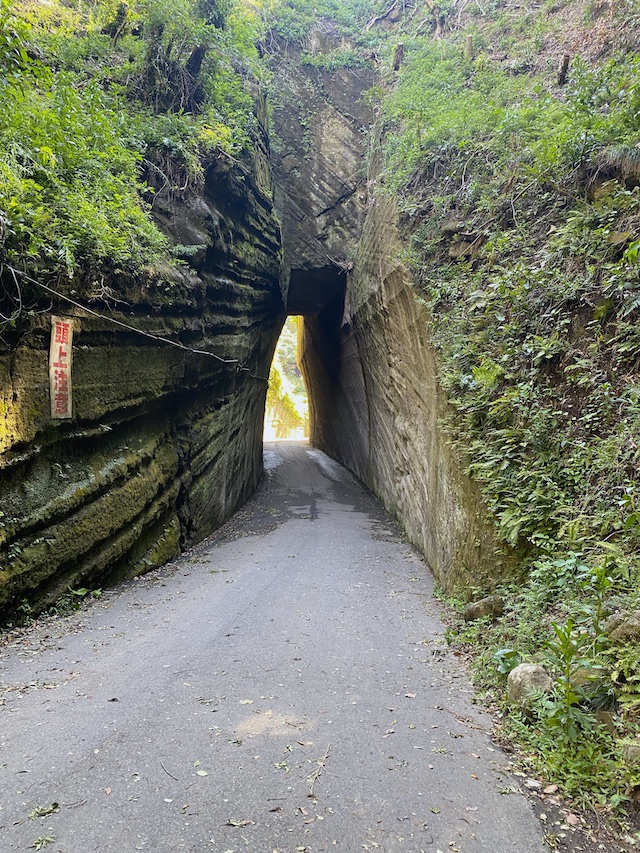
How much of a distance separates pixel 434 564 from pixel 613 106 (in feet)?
22.0

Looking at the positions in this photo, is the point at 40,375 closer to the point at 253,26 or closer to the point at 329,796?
the point at 329,796

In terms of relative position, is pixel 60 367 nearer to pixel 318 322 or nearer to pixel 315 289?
pixel 315 289

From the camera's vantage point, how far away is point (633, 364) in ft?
14.7

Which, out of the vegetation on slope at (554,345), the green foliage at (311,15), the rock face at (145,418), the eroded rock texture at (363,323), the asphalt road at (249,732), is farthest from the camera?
the green foliage at (311,15)

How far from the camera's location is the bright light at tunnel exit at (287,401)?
129 feet

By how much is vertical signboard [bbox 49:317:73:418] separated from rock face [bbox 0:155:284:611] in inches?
3.2

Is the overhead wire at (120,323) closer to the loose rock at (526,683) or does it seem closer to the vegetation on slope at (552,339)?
the vegetation on slope at (552,339)

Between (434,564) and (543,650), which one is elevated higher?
(543,650)

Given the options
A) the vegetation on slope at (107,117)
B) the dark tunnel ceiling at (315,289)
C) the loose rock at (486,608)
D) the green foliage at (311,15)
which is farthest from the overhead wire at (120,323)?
the green foliage at (311,15)

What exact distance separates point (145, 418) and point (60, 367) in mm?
2319

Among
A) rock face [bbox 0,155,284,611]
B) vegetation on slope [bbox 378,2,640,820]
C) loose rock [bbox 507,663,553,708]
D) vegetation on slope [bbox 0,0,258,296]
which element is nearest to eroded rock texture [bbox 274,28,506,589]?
vegetation on slope [bbox 378,2,640,820]

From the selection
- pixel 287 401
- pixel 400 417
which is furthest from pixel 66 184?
pixel 287 401

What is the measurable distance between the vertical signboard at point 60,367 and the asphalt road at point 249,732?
7.82 feet

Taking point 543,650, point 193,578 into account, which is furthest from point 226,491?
point 543,650
